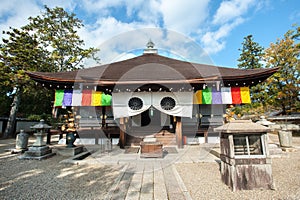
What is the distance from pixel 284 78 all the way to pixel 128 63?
13.3 meters

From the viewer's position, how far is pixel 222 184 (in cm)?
330

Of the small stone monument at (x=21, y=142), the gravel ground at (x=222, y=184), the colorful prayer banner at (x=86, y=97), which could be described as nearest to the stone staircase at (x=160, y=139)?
the colorful prayer banner at (x=86, y=97)

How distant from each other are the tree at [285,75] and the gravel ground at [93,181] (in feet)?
36.4

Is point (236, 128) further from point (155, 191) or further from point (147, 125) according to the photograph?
point (147, 125)

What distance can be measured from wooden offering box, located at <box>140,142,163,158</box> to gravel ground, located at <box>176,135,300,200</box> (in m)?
0.91

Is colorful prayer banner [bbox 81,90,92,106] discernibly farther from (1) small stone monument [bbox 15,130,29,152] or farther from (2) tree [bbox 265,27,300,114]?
(2) tree [bbox 265,27,300,114]

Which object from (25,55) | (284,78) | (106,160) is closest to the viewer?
(106,160)

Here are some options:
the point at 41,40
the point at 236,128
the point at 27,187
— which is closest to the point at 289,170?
the point at 236,128

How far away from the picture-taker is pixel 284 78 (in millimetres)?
13562

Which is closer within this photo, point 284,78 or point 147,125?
point 147,125

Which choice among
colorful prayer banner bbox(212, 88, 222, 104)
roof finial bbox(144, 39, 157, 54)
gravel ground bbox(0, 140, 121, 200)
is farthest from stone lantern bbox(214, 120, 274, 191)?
roof finial bbox(144, 39, 157, 54)

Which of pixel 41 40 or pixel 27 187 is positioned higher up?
pixel 41 40

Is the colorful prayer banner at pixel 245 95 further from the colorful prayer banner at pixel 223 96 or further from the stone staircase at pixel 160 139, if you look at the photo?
the stone staircase at pixel 160 139

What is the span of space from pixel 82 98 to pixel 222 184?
23.6 ft
